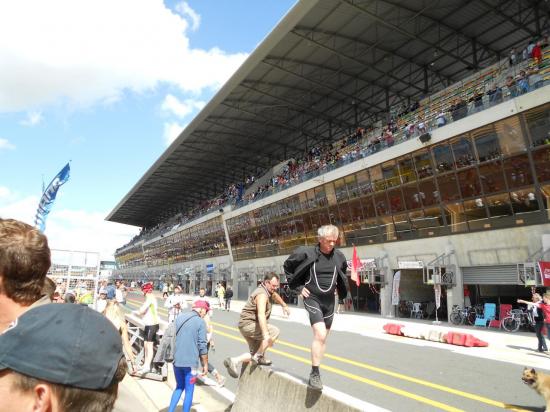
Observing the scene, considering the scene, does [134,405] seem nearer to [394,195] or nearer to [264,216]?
[394,195]

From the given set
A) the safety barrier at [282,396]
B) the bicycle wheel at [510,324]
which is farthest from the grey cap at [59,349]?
the bicycle wheel at [510,324]

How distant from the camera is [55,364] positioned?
50.9 inches

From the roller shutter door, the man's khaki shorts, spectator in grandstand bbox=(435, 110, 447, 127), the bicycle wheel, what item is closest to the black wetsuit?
the man's khaki shorts

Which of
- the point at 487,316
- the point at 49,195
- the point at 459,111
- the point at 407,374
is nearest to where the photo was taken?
the point at 407,374

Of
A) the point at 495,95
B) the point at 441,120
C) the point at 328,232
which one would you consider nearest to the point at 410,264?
the point at 441,120

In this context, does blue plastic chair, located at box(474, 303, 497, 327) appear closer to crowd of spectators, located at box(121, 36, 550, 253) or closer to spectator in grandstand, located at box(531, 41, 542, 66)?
crowd of spectators, located at box(121, 36, 550, 253)

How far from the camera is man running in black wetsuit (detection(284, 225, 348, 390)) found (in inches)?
183

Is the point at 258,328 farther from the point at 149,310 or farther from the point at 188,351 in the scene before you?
the point at 149,310

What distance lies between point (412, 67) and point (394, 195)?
47.6 feet

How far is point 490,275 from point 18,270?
23184 mm

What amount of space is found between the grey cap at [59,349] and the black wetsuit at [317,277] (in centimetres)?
344

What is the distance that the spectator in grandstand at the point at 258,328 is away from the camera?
5.61m

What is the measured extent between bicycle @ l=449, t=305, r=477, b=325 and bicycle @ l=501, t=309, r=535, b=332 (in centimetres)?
250

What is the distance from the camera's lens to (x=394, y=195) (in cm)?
2619
